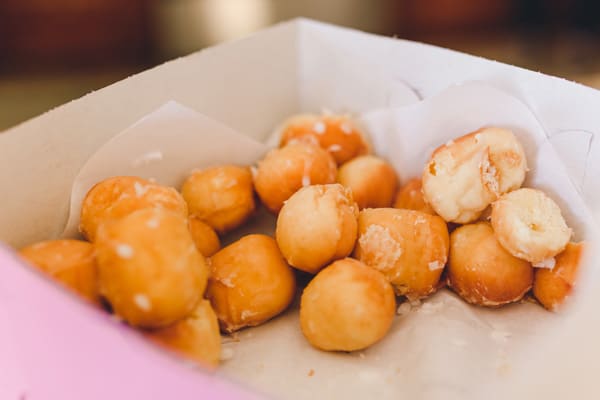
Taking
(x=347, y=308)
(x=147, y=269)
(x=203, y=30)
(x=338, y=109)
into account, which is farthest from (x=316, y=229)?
(x=203, y=30)

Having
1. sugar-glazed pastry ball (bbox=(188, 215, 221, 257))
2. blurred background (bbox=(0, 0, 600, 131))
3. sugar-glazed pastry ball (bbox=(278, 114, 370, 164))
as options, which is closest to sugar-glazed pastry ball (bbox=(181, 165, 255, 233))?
sugar-glazed pastry ball (bbox=(188, 215, 221, 257))

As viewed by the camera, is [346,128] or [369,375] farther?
Answer: [346,128]

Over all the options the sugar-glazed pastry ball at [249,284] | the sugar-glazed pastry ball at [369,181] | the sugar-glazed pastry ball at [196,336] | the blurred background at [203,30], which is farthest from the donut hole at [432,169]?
the blurred background at [203,30]

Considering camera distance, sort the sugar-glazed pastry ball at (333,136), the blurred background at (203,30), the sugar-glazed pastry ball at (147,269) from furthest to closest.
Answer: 1. the blurred background at (203,30)
2. the sugar-glazed pastry ball at (333,136)
3. the sugar-glazed pastry ball at (147,269)

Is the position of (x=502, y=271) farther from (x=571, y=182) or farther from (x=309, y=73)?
(x=309, y=73)

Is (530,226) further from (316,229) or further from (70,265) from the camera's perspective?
(70,265)

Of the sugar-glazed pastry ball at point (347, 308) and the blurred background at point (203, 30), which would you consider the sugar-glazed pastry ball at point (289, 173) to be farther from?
the blurred background at point (203, 30)
